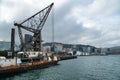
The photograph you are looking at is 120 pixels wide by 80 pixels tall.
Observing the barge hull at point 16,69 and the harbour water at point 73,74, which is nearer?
the harbour water at point 73,74

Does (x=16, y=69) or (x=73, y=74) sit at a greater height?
(x=16, y=69)

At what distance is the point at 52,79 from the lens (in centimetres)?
3941

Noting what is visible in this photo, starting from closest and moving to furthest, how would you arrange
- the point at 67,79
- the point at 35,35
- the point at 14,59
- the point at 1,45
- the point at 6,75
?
the point at 67,79 → the point at 6,75 → the point at 14,59 → the point at 35,35 → the point at 1,45

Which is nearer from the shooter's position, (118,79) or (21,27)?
(118,79)

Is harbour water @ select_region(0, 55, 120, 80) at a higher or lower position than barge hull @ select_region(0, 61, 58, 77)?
lower

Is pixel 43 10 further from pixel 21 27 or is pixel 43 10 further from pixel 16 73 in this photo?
pixel 16 73

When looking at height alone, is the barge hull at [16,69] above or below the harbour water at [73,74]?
above

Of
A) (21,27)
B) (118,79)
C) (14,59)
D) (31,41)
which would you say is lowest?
(118,79)

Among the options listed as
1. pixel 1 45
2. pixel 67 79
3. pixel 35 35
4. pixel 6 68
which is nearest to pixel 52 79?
pixel 67 79

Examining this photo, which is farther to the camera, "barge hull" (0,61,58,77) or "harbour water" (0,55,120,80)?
"barge hull" (0,61,58,77)

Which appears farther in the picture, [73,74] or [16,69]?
[16,69]

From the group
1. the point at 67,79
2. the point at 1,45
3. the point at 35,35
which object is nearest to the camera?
the point at 67,79

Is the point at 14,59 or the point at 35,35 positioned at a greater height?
the point at 35,35

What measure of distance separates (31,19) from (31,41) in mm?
9323
